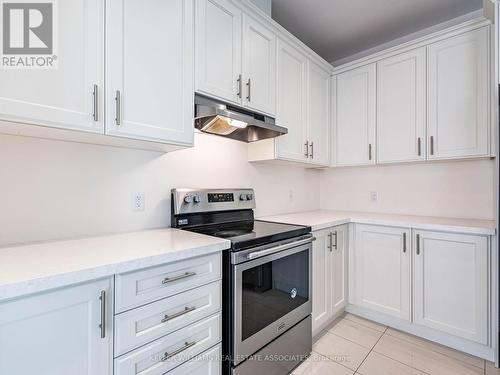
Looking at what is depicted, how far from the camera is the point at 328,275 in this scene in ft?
7.06

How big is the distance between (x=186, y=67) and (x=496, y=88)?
1937 millimetres

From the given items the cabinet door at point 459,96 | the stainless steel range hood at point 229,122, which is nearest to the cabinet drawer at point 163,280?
the stainless steel range hood at point 229,122

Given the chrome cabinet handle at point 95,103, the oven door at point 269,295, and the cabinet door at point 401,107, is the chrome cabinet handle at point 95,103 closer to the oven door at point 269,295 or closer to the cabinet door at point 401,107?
the oven door at point 269,295

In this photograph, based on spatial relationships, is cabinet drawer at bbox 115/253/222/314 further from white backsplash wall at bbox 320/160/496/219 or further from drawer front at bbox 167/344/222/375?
white backsplash wall at bbox 320/160/496/219

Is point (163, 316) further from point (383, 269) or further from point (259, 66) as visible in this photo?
point (383, 269)

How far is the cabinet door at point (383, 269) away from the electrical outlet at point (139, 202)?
5.99ft

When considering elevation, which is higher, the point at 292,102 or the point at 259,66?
the point at 259,66

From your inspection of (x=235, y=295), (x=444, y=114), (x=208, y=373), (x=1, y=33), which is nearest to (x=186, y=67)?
(x=1, y=33)

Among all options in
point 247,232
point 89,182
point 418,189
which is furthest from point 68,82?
point 418,189

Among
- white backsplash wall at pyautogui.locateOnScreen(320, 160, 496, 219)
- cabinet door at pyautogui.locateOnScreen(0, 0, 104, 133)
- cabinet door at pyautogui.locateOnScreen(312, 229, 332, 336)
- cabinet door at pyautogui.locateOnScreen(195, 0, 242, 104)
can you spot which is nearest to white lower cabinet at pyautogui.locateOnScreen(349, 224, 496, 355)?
cabinet door at pyautogui.locateOnScreen(312, 229, 332, 336)

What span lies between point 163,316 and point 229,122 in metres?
1.16

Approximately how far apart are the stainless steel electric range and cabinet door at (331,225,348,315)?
469 mm

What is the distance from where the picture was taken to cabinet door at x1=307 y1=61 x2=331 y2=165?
99.0 inches

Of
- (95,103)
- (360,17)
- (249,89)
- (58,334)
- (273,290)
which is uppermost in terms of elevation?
(360,17)
